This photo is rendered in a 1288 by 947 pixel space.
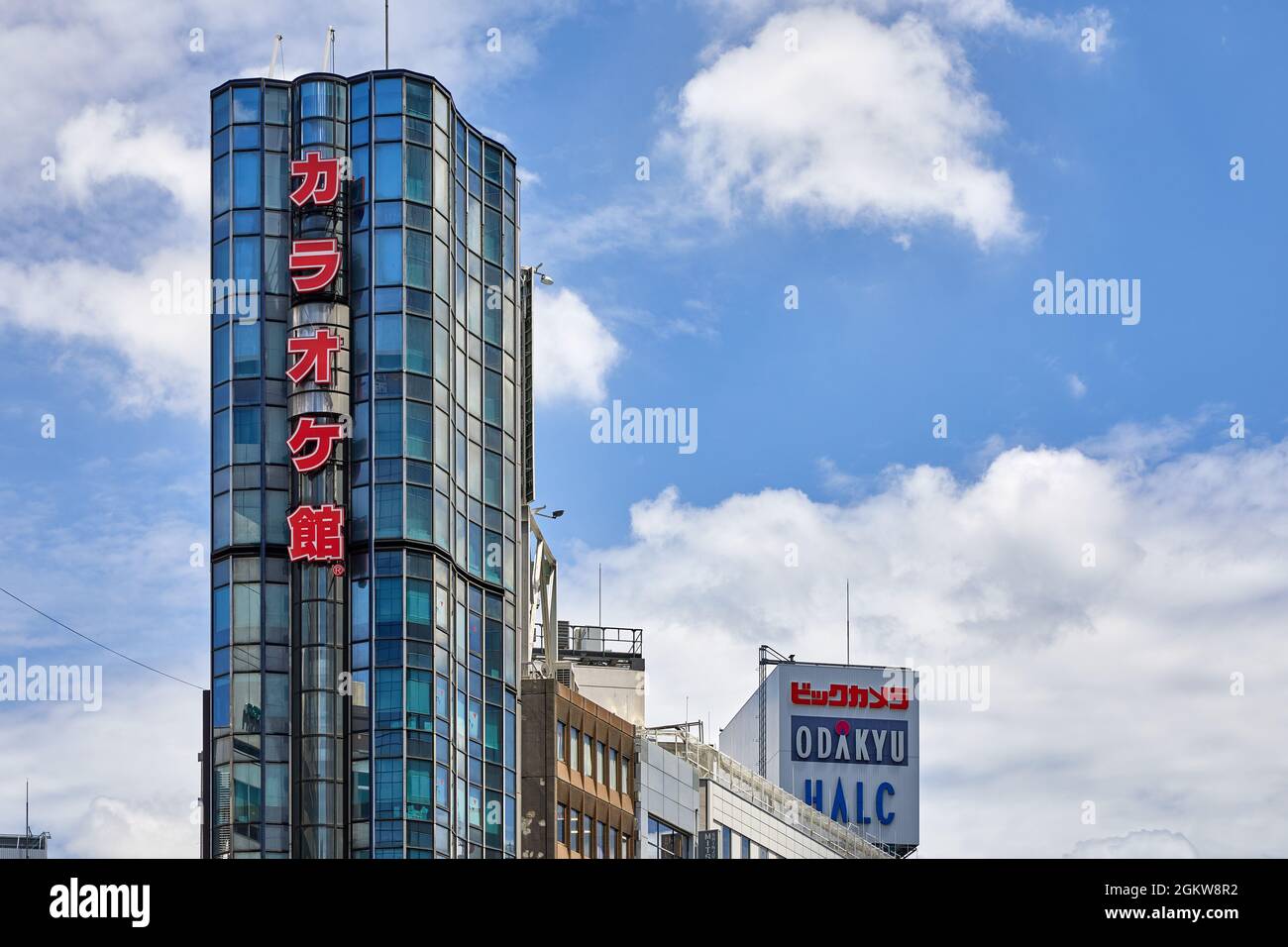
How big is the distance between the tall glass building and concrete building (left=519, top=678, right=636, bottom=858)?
3084 millimetres

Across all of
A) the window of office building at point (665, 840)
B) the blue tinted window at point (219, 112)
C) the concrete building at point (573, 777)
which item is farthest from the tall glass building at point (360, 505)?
the window of office building at point (665, 840)

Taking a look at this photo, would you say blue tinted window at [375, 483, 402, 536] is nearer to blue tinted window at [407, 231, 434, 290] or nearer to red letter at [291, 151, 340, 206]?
blue tinted window at [407, 231, 434, 290]

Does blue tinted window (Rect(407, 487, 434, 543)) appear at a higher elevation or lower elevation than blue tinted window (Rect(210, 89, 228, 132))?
lower

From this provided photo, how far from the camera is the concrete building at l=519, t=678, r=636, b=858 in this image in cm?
11156

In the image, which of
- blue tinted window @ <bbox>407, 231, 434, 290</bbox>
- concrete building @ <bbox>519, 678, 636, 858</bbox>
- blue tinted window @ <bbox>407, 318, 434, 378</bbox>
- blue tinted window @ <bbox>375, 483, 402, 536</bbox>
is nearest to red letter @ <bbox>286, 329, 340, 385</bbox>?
blue tinted window @ <bbox>407, 318, 434, 378</bbox>

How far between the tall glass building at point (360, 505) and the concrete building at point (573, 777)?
3084 mm

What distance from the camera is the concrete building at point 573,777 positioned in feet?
366

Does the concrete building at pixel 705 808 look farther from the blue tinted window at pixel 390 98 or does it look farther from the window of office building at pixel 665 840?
the blue tinted window at pixel 390 98

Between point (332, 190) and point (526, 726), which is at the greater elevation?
point (332, 190)

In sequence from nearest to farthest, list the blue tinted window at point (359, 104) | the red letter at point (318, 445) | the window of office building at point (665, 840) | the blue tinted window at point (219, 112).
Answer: the red letter at point (318, 445)
the blue tinted window at point (359, 104)
the blue tinted window at point (219, 112)
the window of office building at point (665, 840)
